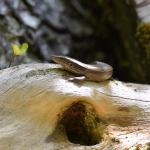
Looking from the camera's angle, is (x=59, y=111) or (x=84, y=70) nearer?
(x=59, y=111)

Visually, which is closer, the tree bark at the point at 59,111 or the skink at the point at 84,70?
the tree bark at the point at 59,111

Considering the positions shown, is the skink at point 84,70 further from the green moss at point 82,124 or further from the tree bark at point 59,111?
the green moss at point 82,124

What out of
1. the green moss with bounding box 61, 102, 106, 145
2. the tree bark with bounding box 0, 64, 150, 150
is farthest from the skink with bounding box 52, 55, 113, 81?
the green moss with bounding box 61, 102, 106, 145

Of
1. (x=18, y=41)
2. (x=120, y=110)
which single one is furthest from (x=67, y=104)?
(x=18, y=41)

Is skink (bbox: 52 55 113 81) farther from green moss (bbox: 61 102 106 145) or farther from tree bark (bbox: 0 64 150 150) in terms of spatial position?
green moss (bbox: 61 102 106 145)

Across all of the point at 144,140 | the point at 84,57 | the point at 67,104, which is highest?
the point at 67,104

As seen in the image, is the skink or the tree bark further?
the skink

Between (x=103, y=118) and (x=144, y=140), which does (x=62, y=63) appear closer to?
(x=103, y=118)

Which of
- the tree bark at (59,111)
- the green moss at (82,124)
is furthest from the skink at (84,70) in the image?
the green moss at (82,124)

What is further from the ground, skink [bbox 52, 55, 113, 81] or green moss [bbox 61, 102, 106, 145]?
skink [bbox 52, 55, 113, 81]

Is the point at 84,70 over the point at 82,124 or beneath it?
over

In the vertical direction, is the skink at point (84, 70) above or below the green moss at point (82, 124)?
above
